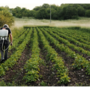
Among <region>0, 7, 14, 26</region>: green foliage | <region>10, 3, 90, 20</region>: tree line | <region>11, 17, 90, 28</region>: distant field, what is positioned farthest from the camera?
<region>10, 3, 90, 20</region>: tree line

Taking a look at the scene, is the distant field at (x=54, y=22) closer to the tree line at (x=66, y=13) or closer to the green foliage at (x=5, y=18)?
the tree line at (x=66, y=13)

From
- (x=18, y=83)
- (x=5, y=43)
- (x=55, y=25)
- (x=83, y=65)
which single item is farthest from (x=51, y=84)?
(x=55, y=25)

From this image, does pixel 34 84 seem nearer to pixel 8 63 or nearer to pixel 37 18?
pixel 8 63

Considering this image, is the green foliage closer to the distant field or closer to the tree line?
the distant field

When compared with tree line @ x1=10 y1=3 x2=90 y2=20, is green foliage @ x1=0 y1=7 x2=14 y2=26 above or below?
below

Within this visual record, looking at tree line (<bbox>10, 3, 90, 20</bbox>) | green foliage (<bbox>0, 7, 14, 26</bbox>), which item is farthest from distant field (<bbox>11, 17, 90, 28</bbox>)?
green foliage (<bbox>0, 7, 14, 26</bbox>)

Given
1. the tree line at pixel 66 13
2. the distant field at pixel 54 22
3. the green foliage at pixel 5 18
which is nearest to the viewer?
the green foliage at pixel 5 18

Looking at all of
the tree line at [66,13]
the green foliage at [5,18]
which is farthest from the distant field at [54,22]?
the green foliage at [5,18]

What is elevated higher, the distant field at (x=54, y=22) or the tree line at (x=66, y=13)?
the tree line at (x=66, y=13)

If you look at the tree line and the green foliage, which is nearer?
the green foliage

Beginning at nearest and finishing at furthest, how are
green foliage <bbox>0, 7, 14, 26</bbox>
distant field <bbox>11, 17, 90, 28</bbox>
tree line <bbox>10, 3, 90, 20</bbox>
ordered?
green foliage <bbox>0, 7, 14, 26</bbox> < distant field <bbox>11, 17, 90, 28</bbox> < tree line <bbox>10, 3, 90, 20</bbox>

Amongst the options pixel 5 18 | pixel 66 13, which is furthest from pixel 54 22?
pixel 5 18

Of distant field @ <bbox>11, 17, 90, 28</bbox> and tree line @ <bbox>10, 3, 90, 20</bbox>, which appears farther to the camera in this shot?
tree line @ <bbox>10, 3, 90, 20</bbox>

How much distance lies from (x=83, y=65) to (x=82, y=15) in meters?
32.3
